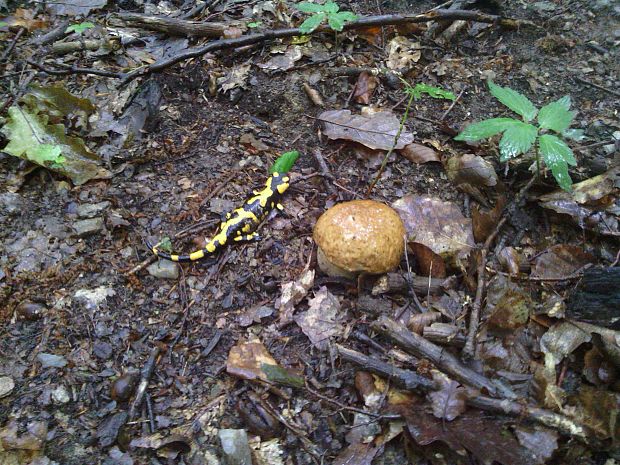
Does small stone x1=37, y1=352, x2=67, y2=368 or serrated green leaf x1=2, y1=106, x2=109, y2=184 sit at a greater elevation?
serrated green leaf x1=2, y1=106, x2=109, y2=184

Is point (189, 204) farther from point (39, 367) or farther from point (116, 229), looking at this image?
point (39, 367)

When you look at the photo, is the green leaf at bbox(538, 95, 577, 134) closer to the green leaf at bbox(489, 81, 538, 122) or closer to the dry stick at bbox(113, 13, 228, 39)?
the green leaf at bbox(489, 81, 538, 122)

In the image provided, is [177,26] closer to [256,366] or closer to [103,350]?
[103,350]

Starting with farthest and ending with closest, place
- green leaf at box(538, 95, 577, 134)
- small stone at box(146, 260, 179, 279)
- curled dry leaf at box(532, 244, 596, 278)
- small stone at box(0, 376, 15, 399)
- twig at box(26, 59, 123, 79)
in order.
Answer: twig at box(26, 59, 123, 79) → small stone at box(146, 260, 179, 279) → curled dry leaf at box(532, 244, 596, 278) → green leaf at box(538, 95, 577, 134) → small stone at box(0, 376, 15, 399)

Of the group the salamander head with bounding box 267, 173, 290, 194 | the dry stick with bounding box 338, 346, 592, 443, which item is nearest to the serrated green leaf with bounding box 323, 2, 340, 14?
the salamander head with bounding box 267, 173, 290, 194

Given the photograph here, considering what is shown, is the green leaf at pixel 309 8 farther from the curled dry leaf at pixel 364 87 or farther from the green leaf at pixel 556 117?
the green leaf at pixel 556 117

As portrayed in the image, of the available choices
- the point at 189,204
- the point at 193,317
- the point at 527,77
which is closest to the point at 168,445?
the point at 193,317
